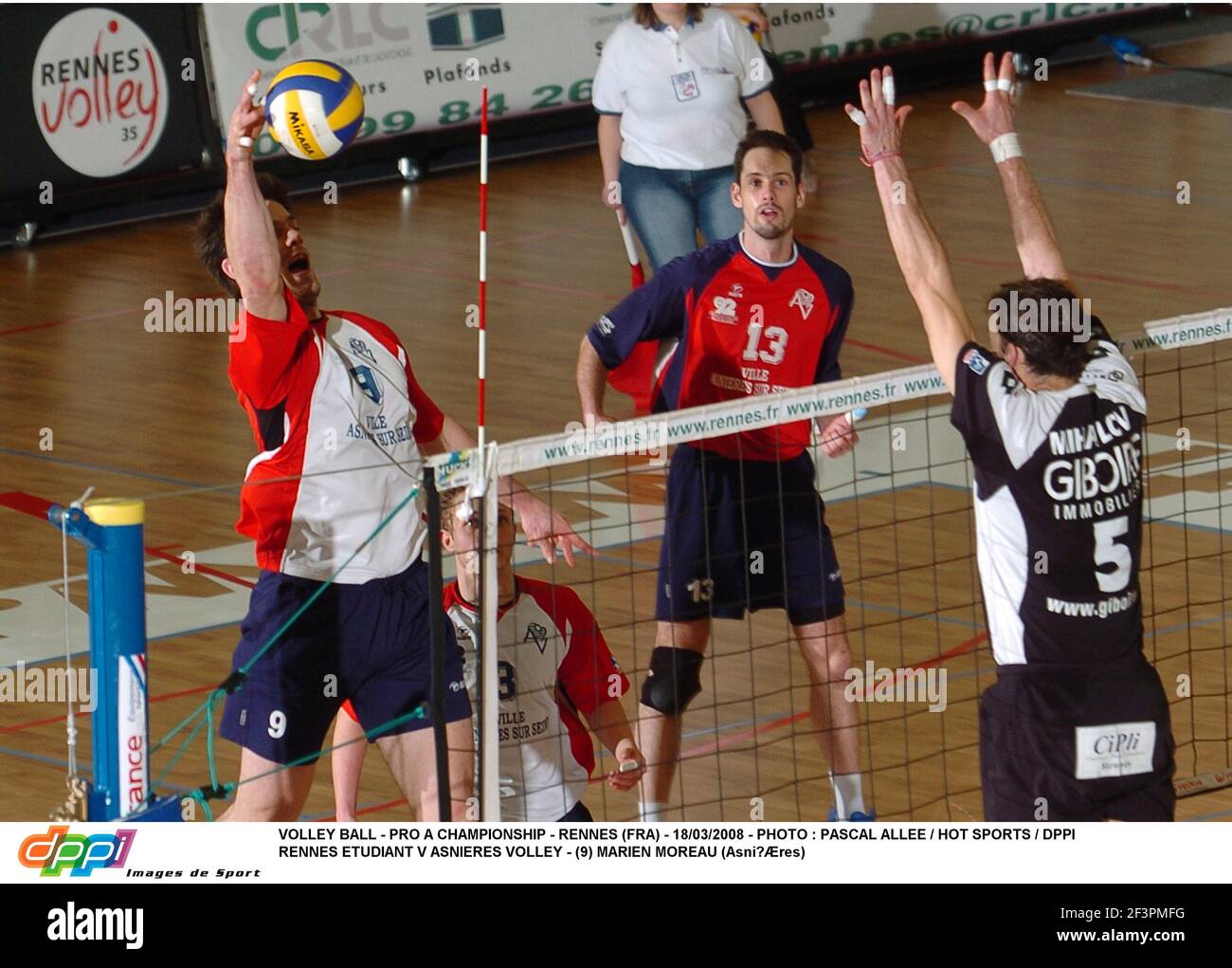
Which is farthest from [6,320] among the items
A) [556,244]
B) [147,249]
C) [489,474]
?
[489,474]

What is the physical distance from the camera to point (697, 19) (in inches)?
413

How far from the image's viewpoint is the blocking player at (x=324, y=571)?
560cm

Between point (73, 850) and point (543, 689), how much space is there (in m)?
1.53

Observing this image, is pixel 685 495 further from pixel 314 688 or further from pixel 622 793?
pixel 314 688

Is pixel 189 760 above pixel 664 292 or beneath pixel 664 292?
beneath

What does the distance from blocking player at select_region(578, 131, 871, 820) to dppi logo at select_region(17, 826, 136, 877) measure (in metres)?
1.98

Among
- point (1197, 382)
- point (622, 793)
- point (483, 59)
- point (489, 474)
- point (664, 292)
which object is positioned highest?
point (483, 59)

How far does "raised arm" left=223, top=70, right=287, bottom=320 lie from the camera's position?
5.04 meters

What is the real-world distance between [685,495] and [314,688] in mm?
1604

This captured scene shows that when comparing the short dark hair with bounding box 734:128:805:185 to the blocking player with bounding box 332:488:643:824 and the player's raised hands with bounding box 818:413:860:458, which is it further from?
the blocking player with bounding box 332:488:643:824
